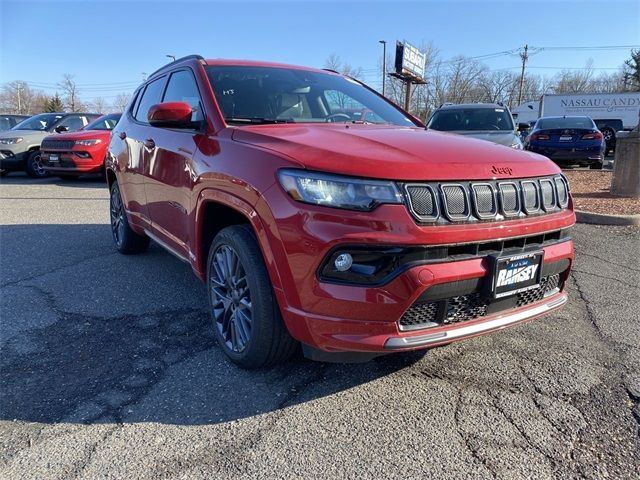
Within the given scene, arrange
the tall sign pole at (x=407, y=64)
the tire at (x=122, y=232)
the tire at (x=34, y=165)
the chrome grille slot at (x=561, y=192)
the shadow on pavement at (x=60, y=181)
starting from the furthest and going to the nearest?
the tall sign pole at (x=407, y=64), the tire at (x=34, y=165), the shadow on pavement at (x=60, y=181), the tire at (x=122, y=232), the chrome grille slot at (x=561, y=192)

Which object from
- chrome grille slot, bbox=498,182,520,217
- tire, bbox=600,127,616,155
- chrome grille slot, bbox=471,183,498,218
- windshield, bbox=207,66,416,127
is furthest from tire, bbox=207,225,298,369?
tire, bbox=600,127,616,155

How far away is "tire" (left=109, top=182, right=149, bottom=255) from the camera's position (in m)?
5.07

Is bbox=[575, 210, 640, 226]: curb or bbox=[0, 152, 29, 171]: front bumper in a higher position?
bbox=[0, 152, 29, 171]: front bumper

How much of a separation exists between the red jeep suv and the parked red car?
8.57 m

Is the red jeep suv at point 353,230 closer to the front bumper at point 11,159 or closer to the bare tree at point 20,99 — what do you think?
the front bumper at point 11,159

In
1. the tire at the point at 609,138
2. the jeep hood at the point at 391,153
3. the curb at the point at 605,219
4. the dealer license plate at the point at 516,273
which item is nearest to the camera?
the jeep hood at the point at 391,153

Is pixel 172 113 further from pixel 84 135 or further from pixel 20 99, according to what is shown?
pixel 20 99

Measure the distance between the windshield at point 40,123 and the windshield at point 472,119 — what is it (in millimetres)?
9945

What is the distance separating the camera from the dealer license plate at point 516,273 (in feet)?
7.53

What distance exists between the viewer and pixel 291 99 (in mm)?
3447

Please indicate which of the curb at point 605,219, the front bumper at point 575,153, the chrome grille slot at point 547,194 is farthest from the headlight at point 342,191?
the front bumper at point 575,153

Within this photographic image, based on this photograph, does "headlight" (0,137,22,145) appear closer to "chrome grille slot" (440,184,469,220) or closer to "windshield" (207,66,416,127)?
"windshield" (207,66,416,127)

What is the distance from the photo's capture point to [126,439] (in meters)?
2.21

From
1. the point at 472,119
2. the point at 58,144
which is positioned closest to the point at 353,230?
the point at 472,119
